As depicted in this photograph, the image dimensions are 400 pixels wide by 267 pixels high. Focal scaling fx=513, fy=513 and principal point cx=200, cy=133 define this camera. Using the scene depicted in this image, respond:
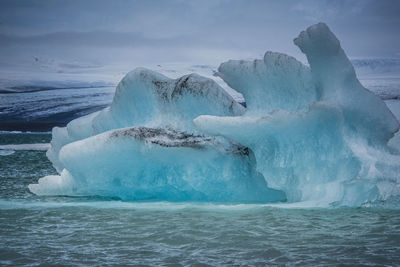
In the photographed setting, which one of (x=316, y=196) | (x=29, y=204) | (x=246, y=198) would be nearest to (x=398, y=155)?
(x=316, y=196)

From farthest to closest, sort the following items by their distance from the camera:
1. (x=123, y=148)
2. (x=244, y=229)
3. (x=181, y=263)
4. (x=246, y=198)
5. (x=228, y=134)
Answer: (x=246, y=198)
(x=123, y=148)
(x=228, y=134)
(x=244, y=229)
(x=181, y=263)

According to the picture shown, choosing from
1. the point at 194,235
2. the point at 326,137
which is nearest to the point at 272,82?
the point at 326,137

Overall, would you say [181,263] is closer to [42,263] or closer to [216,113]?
[42,263]

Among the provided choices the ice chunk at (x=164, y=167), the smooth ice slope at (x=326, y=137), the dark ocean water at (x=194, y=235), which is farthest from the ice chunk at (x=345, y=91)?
the ice chunk at (x=164, y=167)

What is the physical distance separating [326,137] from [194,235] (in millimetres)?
2692

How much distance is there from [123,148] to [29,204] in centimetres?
192

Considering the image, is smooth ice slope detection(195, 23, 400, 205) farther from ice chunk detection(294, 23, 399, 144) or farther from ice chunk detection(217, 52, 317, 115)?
ice chunk detection(217, 52, 317, 115)

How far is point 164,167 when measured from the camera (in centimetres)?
830

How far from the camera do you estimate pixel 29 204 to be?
27.4 ft

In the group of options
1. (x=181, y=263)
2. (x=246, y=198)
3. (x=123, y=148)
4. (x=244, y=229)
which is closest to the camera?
(x=181, y=263)

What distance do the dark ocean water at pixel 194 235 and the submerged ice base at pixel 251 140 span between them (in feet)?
1.53

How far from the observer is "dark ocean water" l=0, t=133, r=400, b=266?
483 cm

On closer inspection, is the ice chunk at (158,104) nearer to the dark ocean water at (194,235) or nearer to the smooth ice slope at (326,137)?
the smooth ice slope at (326,137)

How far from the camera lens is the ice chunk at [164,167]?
7879mm
